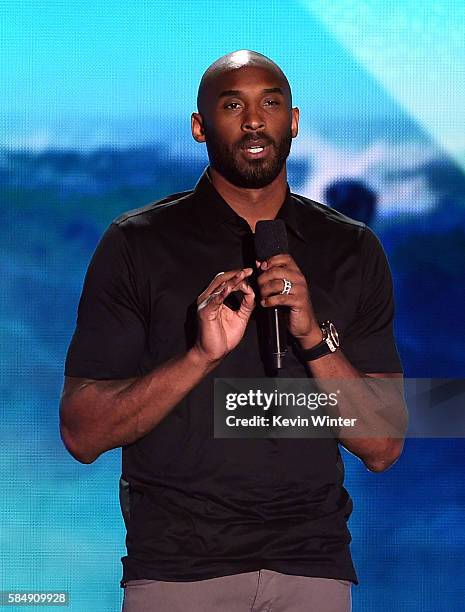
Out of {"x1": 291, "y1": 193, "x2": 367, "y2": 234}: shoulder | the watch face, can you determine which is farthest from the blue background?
the watch face

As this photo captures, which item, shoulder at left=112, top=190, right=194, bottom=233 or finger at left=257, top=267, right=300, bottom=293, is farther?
shoulder at left=112, top=190, right=194, bottom=233

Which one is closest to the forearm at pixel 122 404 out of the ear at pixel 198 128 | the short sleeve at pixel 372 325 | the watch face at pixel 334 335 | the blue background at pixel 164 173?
the watch face at pixel 334 335

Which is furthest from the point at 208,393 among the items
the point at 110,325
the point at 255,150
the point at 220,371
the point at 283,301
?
the point at 255,150

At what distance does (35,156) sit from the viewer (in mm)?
2660

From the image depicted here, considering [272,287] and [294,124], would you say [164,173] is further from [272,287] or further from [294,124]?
[272,287]

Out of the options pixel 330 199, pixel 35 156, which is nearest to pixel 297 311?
pixel 330 199

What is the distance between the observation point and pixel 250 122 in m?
1.83

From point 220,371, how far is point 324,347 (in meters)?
0.18

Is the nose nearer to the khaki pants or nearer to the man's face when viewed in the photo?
the man's face

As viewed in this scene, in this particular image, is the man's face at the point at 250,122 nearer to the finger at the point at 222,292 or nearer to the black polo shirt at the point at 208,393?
the black polo shirt at the point at 208,393

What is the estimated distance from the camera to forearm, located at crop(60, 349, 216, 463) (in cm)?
170

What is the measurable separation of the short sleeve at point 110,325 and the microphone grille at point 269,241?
0.83ft

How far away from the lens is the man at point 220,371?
5.71ft

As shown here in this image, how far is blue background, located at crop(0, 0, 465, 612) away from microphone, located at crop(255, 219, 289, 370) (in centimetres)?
97
